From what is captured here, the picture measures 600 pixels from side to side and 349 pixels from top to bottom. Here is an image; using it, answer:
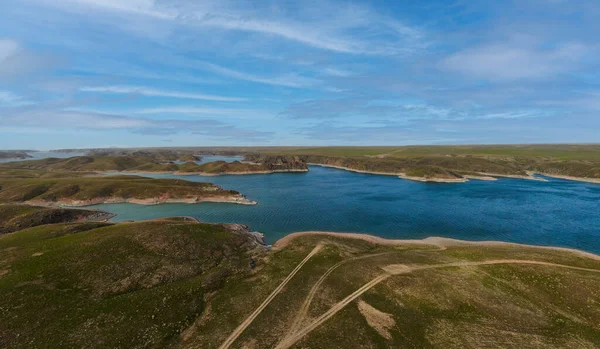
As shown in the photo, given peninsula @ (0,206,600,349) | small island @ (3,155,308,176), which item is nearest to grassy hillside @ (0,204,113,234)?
peninsula @ (0,206,600,349)

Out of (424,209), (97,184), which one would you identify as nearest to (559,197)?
(424,209)

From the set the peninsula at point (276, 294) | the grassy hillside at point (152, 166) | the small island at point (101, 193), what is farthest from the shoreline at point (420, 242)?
the grassy hillside at point (152, 166)

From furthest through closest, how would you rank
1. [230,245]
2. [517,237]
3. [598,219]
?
1. [598,219]
2. [517,237]
3. [230,245]

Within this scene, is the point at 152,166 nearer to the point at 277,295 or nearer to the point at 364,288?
the point at 277,295

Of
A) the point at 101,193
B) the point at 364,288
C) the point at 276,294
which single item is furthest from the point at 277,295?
the point at 101,193

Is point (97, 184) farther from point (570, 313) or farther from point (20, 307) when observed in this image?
point (570, 313)

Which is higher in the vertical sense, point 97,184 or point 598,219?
point 97,184

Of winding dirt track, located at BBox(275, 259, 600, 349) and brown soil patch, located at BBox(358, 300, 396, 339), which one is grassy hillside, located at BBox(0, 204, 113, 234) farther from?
brown soil patch, located at BBox(358, 300, 396, 339)
